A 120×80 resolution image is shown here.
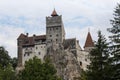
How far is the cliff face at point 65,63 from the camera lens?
10956 cm

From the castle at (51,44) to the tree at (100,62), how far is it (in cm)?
7091

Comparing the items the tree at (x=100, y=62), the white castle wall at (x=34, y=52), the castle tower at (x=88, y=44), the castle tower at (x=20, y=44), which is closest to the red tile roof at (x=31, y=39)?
the castle tower at (x=20, y=44)

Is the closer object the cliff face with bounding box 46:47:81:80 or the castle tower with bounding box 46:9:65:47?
the cliff face with bounding box 46:47:81:80

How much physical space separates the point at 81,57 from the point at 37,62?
49108mm

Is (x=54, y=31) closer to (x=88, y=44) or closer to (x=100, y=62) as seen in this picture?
(x=88, y=44)

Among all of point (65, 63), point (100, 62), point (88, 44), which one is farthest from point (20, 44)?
point (100, 62)

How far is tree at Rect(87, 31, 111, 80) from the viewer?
129 feet

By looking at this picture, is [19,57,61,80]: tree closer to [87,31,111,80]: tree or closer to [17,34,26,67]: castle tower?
[87,31,111,80]: tree

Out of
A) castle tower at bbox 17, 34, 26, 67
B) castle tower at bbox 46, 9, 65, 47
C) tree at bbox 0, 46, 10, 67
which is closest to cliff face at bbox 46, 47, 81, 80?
castle tower at bbox 46, 9, 65, 47

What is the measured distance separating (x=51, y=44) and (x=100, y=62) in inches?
2946

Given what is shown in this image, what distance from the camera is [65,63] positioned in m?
112

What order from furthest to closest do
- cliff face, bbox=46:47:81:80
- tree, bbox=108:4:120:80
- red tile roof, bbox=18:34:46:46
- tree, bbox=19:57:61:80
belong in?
red tile roof, bbox=18:34:46:46
cliff face, bbox=46:47:81:80
tree, bbox=19:57:61:80
tree, bbox=108:4:120:80

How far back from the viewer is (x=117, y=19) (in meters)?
36.9

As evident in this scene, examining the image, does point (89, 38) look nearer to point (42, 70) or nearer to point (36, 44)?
point (36, 44)
